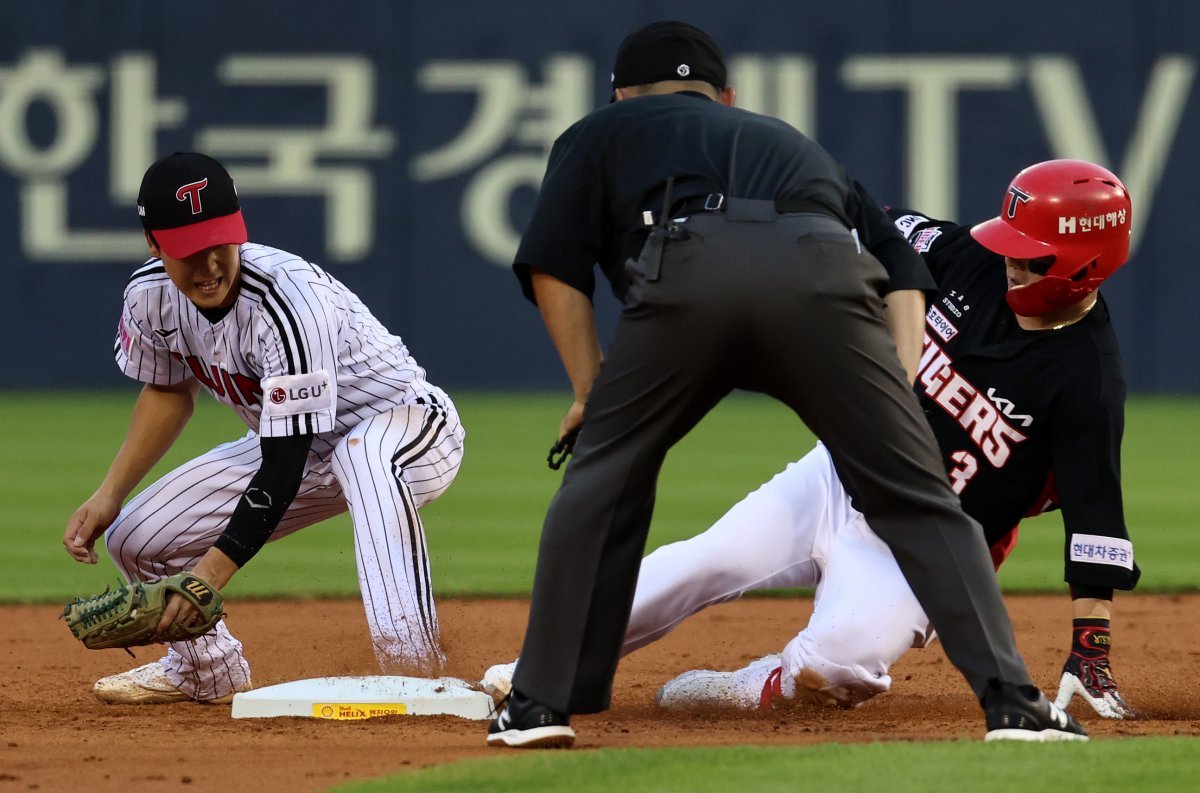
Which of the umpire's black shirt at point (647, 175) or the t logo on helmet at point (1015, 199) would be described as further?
the t logo on helmet at point (1015, 199)

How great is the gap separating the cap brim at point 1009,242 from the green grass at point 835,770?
130cm

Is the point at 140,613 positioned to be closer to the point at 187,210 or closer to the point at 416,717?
the point at 416,717

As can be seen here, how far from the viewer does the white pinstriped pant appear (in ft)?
14.4

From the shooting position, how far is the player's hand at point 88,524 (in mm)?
4488

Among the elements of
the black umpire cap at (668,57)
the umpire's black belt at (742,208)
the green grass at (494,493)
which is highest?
the black umpire cap at (668,57)

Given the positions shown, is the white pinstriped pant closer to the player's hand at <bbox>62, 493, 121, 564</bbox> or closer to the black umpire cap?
the player's hand at <bbox>62, 493, 121, 564</bbox>

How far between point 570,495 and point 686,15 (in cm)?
1113

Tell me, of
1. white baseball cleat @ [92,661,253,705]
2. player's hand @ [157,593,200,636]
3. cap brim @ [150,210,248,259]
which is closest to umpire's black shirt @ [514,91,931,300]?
cap brim @ [150,210,248,259]

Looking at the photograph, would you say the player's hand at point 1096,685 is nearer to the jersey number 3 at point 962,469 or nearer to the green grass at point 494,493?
the jersey number 3 at point 962,469

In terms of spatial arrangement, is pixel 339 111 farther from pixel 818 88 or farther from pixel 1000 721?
pixel 1000 721

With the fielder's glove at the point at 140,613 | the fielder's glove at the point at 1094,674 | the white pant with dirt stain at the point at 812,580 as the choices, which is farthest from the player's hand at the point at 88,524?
the fielder's glove at the point at 1094,674

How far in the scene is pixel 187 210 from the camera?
4125 mm

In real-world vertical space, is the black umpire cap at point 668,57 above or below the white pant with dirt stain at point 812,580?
above

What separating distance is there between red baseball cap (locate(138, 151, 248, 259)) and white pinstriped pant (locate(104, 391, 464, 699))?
699 millimetres
